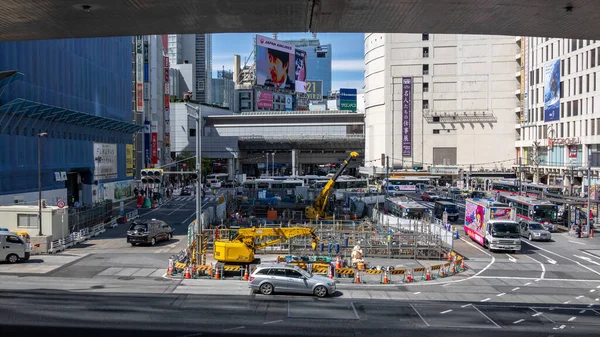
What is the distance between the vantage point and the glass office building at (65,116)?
41.8 m

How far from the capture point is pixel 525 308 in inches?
767

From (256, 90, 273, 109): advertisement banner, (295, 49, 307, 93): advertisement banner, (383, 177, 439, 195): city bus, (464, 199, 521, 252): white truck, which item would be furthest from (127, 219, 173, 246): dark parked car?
(256, 90, 273, 109): advertisement banner

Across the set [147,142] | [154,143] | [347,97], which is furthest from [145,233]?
[347,97]

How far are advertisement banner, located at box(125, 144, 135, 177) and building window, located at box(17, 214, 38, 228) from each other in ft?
124

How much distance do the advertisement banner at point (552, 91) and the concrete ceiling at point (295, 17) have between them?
2546 inches

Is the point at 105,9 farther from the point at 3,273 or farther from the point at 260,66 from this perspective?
the point at 260,66

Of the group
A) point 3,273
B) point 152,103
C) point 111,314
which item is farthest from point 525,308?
point 152,103

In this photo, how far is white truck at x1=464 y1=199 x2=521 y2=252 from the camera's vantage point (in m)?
32.9

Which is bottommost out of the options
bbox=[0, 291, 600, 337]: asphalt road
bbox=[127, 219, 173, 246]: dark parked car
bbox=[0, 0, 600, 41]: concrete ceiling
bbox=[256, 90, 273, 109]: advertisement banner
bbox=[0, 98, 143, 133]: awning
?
bbox=[0, 291, 600, 337]: asphalt road

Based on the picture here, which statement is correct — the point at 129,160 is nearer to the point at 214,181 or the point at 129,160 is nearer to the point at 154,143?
the point at 154,143

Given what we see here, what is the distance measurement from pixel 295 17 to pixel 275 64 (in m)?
112

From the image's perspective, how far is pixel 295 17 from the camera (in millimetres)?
14031

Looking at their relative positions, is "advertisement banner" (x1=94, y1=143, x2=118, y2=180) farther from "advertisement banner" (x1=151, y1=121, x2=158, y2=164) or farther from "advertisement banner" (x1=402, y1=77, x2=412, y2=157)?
"advertisement banner" (x1=402, y1=77, x2=412, y2=157)

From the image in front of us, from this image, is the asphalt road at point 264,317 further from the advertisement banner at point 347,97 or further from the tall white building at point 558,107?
the advertisement banner at point 347,97
